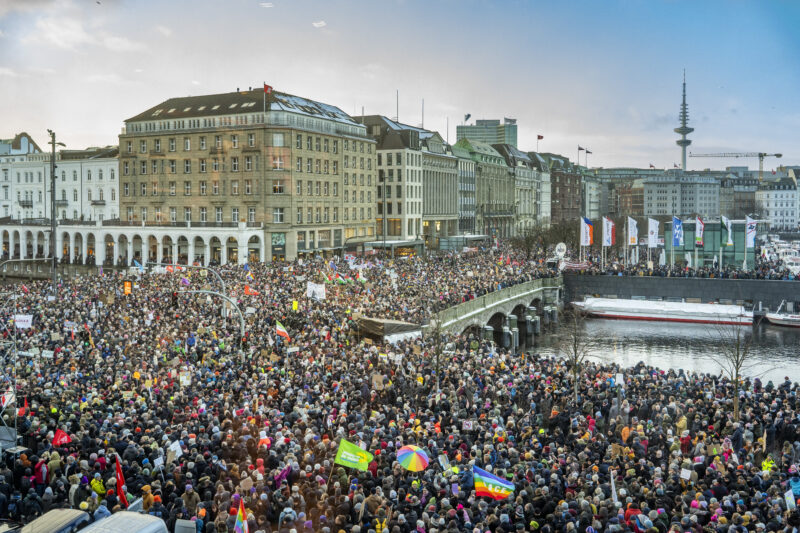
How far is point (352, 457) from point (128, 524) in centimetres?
551

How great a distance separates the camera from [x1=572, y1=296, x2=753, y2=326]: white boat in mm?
73363

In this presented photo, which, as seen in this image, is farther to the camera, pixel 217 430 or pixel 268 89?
pixel 268 89

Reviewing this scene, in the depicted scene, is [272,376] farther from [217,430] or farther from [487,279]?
[487,279]

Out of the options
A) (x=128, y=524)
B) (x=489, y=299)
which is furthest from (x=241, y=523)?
(x=489, y=299)

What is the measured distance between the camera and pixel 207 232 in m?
83.2

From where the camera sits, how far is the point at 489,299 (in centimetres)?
6275

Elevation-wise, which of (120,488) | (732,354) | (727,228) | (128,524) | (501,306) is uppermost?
(727,228)

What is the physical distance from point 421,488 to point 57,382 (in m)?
16.9

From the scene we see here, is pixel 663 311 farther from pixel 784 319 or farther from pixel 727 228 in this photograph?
pixel 727 228

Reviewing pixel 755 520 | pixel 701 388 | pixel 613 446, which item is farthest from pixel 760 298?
pixel 755 520

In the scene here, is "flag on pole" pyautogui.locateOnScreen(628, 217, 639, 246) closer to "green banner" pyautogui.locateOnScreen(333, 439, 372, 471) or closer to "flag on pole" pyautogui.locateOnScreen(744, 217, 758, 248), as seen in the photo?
"flag on pole" pyautogui.locateOnScreen(744, 217, 758, 248)

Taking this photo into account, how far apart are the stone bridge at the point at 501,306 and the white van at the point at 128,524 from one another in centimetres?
2803

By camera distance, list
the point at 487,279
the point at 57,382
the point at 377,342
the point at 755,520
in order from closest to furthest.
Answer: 1. the point at 755,520
2. the point at 57,382
3. the point at 377,342
4. the point at 487,279

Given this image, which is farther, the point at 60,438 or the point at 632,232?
the point at 632,232
